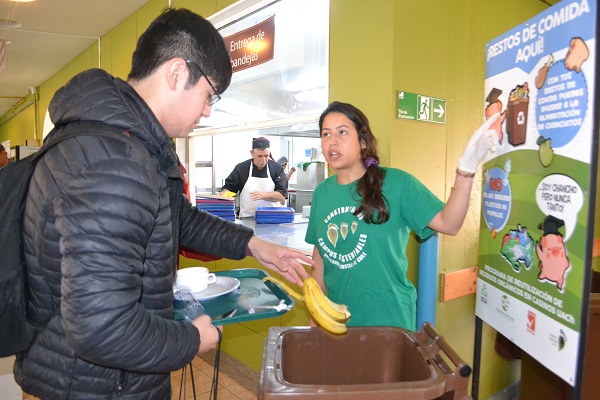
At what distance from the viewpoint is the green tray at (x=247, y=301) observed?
3.86ft

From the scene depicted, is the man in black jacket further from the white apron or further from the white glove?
the white apron

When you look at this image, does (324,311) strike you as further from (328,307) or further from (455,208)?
(455,208)

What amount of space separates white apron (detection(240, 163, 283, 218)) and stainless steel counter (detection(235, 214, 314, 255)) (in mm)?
275

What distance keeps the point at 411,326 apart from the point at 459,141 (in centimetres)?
112

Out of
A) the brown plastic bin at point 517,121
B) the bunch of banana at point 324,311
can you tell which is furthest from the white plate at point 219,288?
the brown plastic bin at point 517,121

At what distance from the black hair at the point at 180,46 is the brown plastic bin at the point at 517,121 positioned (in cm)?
85

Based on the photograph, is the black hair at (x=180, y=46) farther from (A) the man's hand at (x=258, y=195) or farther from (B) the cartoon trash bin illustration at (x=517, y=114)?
(A) the man's hand at (x=258, y=195)

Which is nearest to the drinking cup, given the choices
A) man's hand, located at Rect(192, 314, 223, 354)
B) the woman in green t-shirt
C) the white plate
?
the white plate

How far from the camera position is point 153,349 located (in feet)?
2.97

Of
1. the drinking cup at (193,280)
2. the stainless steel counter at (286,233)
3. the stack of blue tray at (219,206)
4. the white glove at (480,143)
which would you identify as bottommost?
the stainless steel counter at (286,233)

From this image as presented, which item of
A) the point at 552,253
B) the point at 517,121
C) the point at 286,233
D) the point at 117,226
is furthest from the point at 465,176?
the point at 286,233

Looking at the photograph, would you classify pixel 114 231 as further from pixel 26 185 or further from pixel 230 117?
pixel 230 117

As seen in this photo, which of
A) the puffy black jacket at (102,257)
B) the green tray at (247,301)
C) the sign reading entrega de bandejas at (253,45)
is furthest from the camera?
the sign reading entrega de bandejas at (253,45)

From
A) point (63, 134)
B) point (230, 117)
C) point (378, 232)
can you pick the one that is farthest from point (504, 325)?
point (230, 117)
